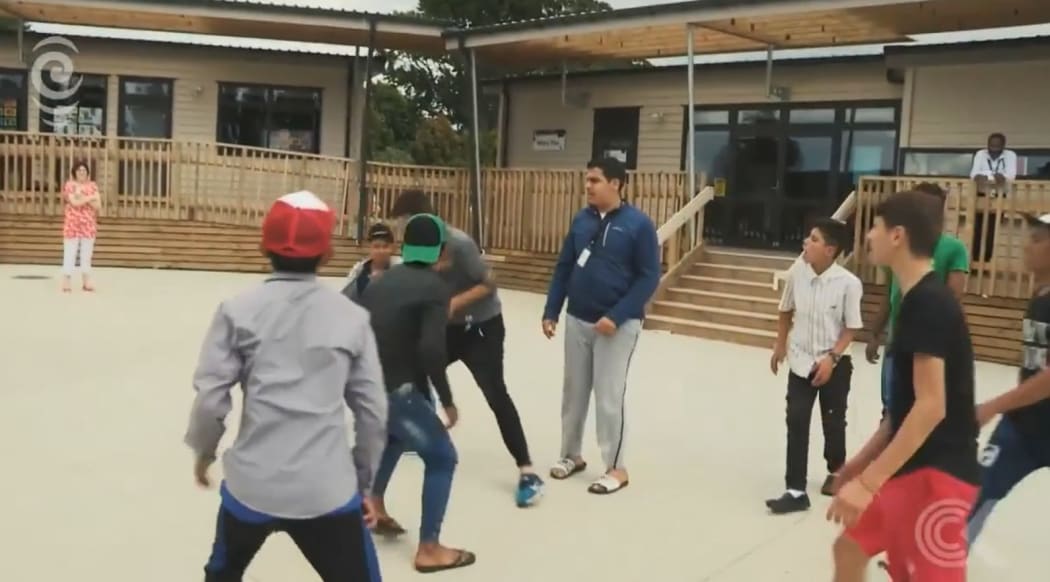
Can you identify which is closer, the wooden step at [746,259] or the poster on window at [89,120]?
the wooden step at [746,259]

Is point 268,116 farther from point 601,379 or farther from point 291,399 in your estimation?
point 291,399

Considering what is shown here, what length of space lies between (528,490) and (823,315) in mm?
1703

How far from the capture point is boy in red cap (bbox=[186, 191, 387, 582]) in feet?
8.43

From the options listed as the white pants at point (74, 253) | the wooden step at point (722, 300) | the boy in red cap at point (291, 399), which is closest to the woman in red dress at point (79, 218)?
the white pants at point (74, 253)

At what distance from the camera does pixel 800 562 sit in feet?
14.7

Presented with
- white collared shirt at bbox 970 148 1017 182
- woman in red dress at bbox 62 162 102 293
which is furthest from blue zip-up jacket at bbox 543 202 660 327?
woman in red dress at bbox 62 162 102 293

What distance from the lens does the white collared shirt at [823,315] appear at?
17.1 feet

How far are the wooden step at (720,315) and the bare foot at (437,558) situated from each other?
308 inches

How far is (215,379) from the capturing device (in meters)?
2.54

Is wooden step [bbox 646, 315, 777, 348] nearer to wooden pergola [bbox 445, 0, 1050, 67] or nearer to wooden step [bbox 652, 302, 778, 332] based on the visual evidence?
wooden step [bbox 652, 302, 778, 332]

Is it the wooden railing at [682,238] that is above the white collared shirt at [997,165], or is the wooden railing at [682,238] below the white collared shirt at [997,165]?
below

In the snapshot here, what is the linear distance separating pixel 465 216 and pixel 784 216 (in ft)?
16.9

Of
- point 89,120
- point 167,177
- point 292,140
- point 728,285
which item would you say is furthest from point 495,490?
point 89,120

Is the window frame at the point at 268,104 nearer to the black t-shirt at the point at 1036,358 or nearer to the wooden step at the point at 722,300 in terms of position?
the wooden step at the point at 722,300
